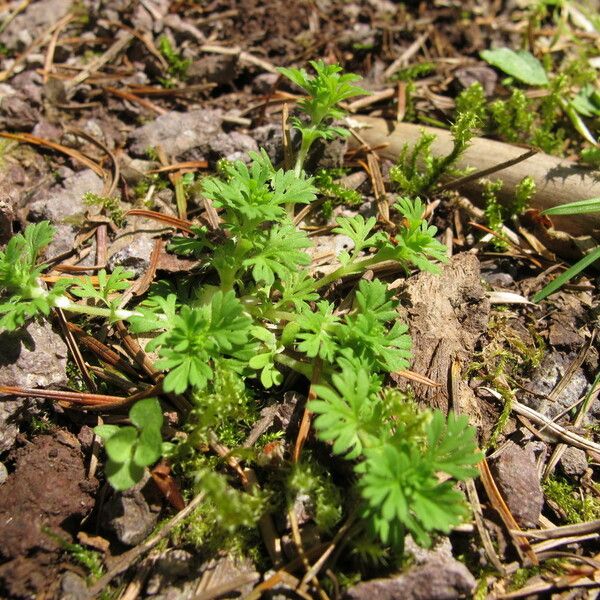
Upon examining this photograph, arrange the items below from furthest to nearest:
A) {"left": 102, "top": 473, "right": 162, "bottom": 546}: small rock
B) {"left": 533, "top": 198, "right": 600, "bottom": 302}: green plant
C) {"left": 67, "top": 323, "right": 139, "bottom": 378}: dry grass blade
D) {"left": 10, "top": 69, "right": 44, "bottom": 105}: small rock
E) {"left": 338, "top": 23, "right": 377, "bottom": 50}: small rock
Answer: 1. {"left": 338, "top": 23, "right": 377, "bottom": 50}: small rock
2. {"left": 10, "top": 69, "right": 44, "bottom": 105}: small rock
3. {"left": 533, "top": 198, "right": 600, "bottom": 302}: green plant
4. {"left": 67, "top": 323, "right": 139, "bottom": 378}: dry grass blade
5. {"left": 102, "top": 473, "right": 162, "bottom": 546}: small rock

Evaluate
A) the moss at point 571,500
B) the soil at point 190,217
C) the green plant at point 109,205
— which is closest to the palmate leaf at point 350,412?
the soil at point 190,217

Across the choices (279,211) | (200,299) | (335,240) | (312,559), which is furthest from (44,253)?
(312,559)

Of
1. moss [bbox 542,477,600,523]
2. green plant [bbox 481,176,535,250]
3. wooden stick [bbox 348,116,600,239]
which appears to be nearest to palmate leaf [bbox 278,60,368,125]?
wooden stick [bbox 348,116,600,239]

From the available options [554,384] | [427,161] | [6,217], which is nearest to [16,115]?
[6,217]

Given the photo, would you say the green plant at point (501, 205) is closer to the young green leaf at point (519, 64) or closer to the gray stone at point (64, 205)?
the young green leaf at point (519, 64)

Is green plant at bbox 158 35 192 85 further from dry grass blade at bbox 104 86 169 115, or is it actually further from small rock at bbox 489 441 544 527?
small rock at bbox 489 441 544 527

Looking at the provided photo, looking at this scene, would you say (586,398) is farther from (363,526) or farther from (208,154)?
(208,154)
